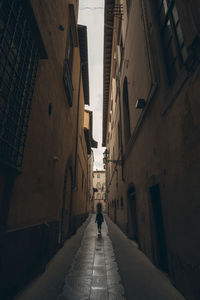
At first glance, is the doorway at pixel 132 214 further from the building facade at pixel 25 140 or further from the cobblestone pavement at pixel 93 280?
the building facade at pixel 25 140

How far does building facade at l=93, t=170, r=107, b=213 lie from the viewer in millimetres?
48094

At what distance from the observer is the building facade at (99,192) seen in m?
48.1

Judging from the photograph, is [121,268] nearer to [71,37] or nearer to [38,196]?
[38,196]

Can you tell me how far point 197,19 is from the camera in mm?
2635

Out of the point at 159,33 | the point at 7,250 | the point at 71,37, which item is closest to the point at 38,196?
the point at 7,250

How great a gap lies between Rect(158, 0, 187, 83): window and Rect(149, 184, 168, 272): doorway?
311cm

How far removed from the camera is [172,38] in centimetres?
409

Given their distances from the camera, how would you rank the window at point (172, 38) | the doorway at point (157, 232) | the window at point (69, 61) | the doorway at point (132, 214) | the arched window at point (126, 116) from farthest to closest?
the arched window at point (126, 116) → the doorway at point (132, 214) → the window at point (69, 61) → the doorway at point (157, 232) → the window at point (172, 38)

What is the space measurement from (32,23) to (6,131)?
2348 millimetres

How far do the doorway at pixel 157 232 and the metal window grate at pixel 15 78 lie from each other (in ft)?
12.3

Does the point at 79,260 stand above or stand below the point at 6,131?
below

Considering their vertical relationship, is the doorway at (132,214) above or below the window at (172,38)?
below

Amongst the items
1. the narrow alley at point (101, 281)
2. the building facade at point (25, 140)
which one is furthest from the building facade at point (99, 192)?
the building facade at point (25, 140)

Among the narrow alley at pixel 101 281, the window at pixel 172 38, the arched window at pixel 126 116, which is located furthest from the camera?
the arched window at pixel 126 116
